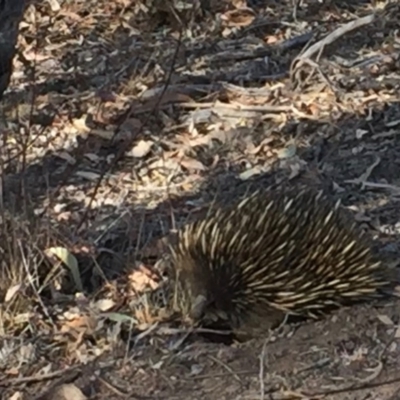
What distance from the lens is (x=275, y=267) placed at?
4.42 metres

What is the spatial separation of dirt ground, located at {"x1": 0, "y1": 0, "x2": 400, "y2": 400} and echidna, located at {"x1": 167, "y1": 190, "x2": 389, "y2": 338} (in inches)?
4.4

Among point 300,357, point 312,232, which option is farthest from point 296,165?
point 300,357

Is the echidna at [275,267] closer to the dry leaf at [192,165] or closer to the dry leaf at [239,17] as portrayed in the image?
the dry leaf at [192,165]

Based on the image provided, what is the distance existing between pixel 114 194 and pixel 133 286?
47.9 inches

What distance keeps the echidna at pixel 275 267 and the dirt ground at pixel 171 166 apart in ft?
0.37

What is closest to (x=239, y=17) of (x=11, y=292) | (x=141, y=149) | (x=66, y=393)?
(x=141, y=149)

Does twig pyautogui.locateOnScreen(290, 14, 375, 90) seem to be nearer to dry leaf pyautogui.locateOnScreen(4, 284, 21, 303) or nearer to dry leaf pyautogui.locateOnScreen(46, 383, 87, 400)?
dry leaf pyautogui.locateOnScreen(4, 284, 21, 303)

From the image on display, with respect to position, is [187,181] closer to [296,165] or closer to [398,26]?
[296,165]

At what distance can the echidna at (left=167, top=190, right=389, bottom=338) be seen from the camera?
4406 mm

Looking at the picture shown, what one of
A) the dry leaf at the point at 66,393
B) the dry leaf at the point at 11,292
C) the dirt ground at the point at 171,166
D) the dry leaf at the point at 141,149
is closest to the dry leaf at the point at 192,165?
the dirt ground at the point at 171,166

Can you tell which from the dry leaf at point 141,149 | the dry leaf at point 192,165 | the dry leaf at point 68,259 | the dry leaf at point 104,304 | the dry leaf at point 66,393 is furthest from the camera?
the dry leaf at point 141,149

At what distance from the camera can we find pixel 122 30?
26.4ft

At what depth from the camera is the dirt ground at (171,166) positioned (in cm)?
410

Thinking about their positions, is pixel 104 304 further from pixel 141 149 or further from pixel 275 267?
pixel 141 149
